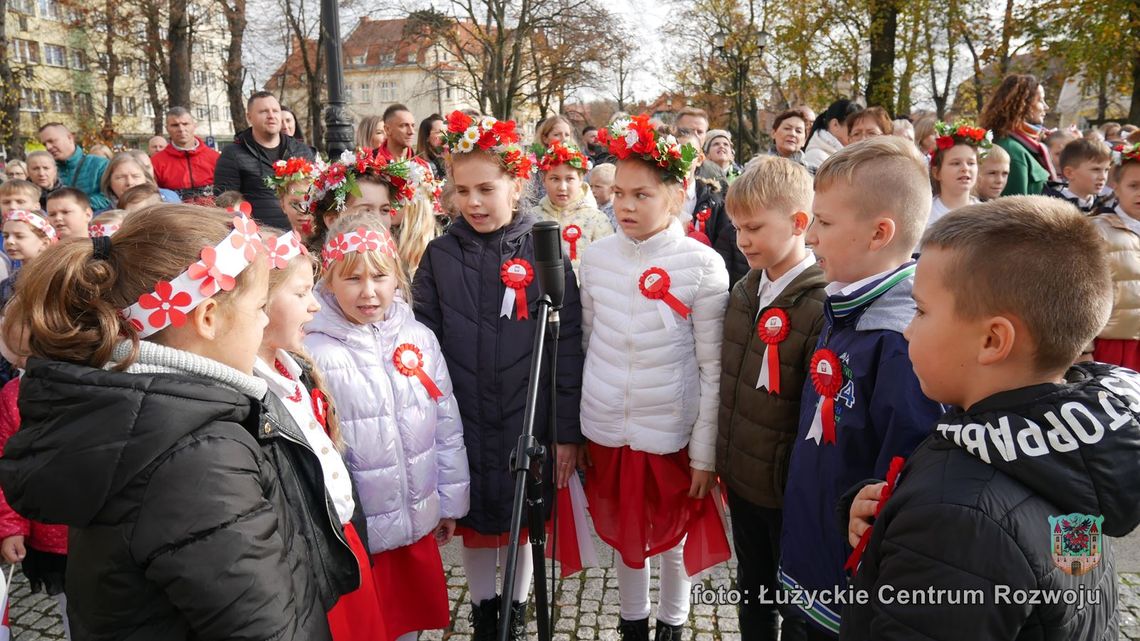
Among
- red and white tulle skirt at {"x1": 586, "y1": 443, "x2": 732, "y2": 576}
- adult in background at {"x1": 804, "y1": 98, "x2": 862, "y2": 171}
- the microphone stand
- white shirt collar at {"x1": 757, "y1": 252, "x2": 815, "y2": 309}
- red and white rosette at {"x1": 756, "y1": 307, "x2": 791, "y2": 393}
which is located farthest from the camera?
adult in background at {"x1": 804, "y1": 98, "x2": 862, "y2": 171}

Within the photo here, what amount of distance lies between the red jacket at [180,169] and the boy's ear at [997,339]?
7.91 m

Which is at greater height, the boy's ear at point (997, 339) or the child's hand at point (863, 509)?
the boy's ear at point (997, 339)

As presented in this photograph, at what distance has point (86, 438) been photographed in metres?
1.43

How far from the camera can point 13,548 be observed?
2990 millimetres

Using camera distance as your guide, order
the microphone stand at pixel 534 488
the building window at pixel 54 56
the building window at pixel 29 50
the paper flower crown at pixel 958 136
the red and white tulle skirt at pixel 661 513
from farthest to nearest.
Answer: the building window at pixel 54 56 < the building window at pixel 29 50 < the paper flower crown at pixel 958 136 < the red and white tulle skirt at pixel 661 513 < the microphone stand at pixel 534 488

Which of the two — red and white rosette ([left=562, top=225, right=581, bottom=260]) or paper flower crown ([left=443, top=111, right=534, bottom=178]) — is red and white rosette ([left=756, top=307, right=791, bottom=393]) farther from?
red and white rosette ([left=562, top=225, right=581, bottom=260])

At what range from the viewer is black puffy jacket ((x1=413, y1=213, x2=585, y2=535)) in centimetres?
314

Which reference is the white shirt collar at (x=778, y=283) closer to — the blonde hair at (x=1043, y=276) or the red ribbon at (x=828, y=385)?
the red ribbon at (x=828, y=385)

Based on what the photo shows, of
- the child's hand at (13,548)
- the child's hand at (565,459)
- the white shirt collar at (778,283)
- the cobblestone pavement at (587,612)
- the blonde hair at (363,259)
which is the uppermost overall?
the blonde hair at (363,259)

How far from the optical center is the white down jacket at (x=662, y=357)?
2936mm

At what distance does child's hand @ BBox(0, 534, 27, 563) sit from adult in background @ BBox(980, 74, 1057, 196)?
6446mm

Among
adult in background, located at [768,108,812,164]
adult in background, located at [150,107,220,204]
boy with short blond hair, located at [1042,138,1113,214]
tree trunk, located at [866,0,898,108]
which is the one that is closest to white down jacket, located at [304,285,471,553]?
adult in background, located at [768,108,812,164]

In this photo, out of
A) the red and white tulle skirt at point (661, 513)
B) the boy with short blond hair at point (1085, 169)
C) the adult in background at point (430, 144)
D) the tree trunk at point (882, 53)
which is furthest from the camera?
the tree trunk at point (882, 53)

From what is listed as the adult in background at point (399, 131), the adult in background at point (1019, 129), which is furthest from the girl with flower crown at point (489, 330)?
the adult in background at point (1019, 129)
